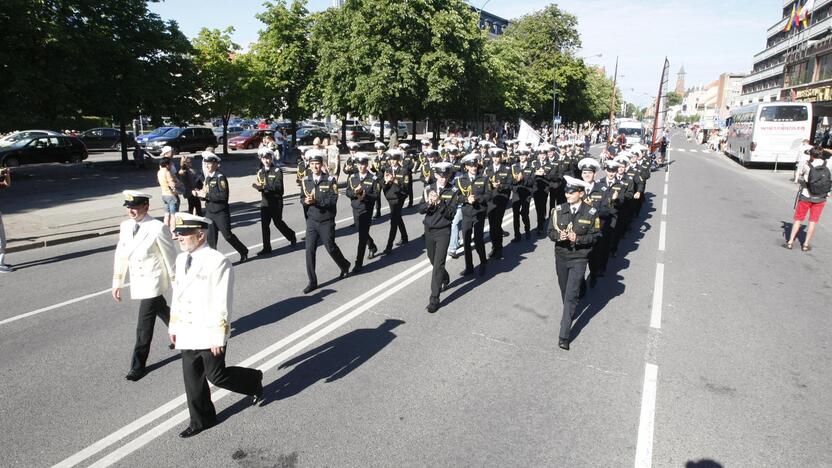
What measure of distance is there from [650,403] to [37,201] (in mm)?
17482

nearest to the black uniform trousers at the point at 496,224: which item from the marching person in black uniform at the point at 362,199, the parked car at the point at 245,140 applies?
the marching person in black uniform at the point at 362,199

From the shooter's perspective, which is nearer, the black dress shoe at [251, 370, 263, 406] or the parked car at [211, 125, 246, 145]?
the black dress shoe at [251, 370, 263, 406]

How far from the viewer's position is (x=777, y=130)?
90.8 feet

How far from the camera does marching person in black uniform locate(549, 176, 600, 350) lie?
569cm

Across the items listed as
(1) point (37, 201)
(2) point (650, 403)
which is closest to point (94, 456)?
(2) point (650, 403)

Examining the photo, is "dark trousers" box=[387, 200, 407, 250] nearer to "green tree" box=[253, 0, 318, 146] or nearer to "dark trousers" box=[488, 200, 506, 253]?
"dark trousers" box=[488, 200, 506, 253]

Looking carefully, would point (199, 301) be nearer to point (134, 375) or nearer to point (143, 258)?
point (143, 258)

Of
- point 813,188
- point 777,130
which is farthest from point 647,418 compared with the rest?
point 777,130

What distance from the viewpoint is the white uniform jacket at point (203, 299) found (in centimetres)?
389

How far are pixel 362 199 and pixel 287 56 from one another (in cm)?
2614

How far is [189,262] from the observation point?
155 inches

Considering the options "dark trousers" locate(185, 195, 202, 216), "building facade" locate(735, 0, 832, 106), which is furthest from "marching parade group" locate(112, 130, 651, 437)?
"building facade" locate(735, 0, 832, 106)

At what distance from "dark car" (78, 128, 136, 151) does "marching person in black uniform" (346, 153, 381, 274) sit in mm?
30808

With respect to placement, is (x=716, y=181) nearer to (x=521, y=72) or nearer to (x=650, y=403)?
(x=650, y=403)
